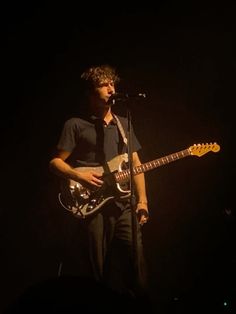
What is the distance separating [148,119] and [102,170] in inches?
45.6

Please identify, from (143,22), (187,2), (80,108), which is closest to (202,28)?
(187,2)

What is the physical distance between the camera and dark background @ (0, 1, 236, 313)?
4.06 m

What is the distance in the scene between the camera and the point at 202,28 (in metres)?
4.37

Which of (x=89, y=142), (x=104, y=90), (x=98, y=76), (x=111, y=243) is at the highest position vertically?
(x=98, y=76)

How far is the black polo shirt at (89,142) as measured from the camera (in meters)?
3.45

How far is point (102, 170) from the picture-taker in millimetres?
3432

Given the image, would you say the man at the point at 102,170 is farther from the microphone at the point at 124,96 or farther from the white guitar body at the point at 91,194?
the microphone at the point at 124,96

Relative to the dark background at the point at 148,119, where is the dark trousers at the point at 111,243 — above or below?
below

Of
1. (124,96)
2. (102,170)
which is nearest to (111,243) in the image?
(102,170)

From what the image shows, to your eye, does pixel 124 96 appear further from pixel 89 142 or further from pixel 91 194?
pixel 91 194

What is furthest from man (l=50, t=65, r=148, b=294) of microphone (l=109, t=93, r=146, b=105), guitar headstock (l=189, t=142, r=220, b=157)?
guitar headstock (l=189, t=142, r=220, b=157)

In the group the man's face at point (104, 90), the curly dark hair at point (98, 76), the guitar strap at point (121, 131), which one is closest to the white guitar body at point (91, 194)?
the guitar strap at point (121, 131)

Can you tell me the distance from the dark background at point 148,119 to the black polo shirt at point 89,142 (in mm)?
679

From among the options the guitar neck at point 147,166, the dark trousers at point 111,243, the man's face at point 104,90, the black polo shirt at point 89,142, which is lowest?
the dark trousers at point 111,243
